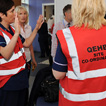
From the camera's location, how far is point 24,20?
2.38 m

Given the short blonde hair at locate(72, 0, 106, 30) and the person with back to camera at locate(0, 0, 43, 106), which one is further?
the person with back to camera at locate(0, 0, 43, 106)

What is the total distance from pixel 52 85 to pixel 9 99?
495 mm

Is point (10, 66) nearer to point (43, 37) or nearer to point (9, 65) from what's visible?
point (9, 65)

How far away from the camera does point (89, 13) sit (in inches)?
40.9

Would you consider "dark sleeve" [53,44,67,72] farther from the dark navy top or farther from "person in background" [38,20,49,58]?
"person in background" [38,20,49,58]

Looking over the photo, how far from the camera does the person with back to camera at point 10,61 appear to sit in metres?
1.41

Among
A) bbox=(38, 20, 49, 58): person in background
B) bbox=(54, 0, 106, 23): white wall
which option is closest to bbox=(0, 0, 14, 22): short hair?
bbox=(54, 0, 106, 23): white wall

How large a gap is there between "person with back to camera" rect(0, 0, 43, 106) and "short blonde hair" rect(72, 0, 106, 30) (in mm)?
616

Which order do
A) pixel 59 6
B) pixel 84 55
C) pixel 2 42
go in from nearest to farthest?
1. pixel 84 55
2. pixel 2 42
3. pixel 59 6

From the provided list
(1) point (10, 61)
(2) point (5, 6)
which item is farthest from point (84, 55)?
(2) point (5, 6)

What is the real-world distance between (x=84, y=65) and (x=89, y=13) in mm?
341

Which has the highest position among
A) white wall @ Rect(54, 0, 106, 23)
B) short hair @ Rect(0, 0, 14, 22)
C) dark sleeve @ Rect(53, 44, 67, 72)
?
white wall @ Rect(54, 0, 106, 23)

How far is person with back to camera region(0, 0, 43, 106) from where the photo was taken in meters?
1.41

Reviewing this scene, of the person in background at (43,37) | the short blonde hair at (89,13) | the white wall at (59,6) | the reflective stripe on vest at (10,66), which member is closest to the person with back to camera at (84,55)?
the short blonde hair at (89,13)
